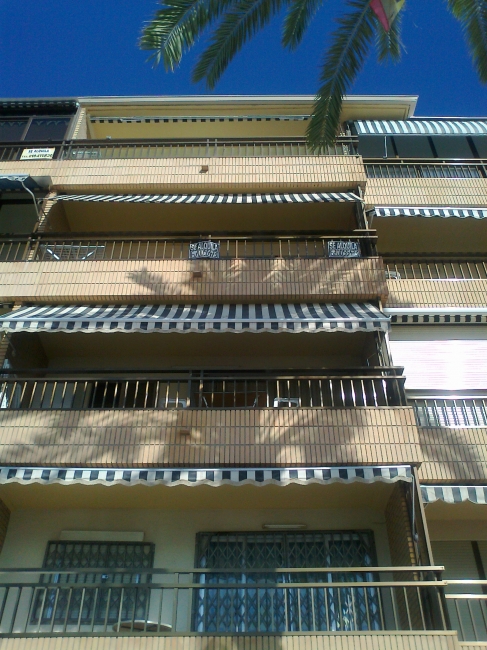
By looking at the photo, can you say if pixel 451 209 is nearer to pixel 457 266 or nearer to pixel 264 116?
pixel 457 266

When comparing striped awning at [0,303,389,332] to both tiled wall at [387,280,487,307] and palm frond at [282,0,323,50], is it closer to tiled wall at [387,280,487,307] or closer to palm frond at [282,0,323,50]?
tiled wall at [387,280,487,307]

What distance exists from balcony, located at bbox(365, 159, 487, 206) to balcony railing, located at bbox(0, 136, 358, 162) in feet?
3.83

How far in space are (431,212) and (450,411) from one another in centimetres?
497

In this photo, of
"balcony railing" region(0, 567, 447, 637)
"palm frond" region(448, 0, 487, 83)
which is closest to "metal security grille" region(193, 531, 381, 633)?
"balcony railing" region(0, 567, 447, 637)

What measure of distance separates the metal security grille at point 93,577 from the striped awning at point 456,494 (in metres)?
4.65

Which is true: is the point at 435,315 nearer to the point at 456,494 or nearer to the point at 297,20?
the point at 456,494

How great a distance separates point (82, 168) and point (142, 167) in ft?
4.68

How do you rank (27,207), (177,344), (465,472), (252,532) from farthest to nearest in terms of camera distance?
(27,207), (177,344), (252,532), (465,472)

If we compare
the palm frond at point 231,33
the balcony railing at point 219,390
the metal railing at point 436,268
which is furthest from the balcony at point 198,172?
the balcony railing at point 219,390

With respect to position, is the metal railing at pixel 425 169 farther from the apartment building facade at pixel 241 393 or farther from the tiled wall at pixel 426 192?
the tiled wall at pixel 426 192

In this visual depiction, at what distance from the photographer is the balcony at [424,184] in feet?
41.4

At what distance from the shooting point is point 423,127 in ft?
46.4

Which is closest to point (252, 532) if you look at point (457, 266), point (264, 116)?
point (457, 266)

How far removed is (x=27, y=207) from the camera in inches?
553
